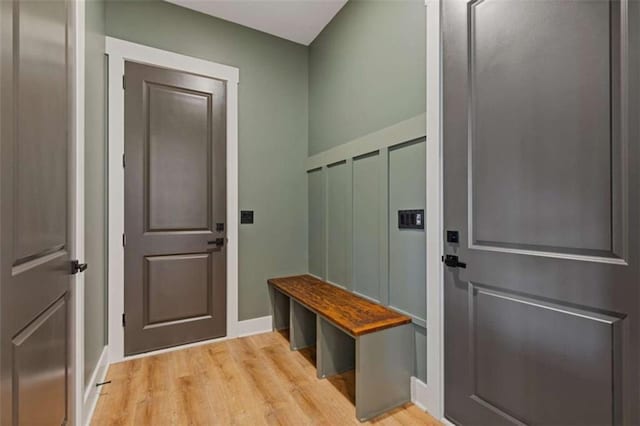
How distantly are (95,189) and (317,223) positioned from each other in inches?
71.0

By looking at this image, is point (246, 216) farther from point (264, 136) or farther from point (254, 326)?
point (254, 326)

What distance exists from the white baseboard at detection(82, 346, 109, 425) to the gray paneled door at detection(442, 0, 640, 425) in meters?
2.02

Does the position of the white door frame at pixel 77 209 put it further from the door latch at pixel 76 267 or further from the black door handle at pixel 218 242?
the black door handle at pixel 218 242

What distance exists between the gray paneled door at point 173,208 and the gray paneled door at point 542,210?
1.97m

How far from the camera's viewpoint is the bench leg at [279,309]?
2996 millimetres

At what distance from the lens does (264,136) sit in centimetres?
299

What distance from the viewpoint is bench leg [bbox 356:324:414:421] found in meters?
1.71

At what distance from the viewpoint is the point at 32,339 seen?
103 cm

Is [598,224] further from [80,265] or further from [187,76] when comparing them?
[187,76]

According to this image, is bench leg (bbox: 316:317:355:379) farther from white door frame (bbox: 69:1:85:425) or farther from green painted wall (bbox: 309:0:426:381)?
white door frame (bbox: 69:1:85:425)

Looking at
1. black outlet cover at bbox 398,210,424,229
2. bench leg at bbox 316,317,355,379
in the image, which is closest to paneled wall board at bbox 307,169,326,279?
bench leg at bbox 316,317,355,379

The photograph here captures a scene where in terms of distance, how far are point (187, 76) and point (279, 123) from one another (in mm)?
914

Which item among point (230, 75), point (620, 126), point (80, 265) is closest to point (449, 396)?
point (620, 126)

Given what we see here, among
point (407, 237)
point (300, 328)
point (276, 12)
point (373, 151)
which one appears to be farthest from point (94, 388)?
point (276, 12)
